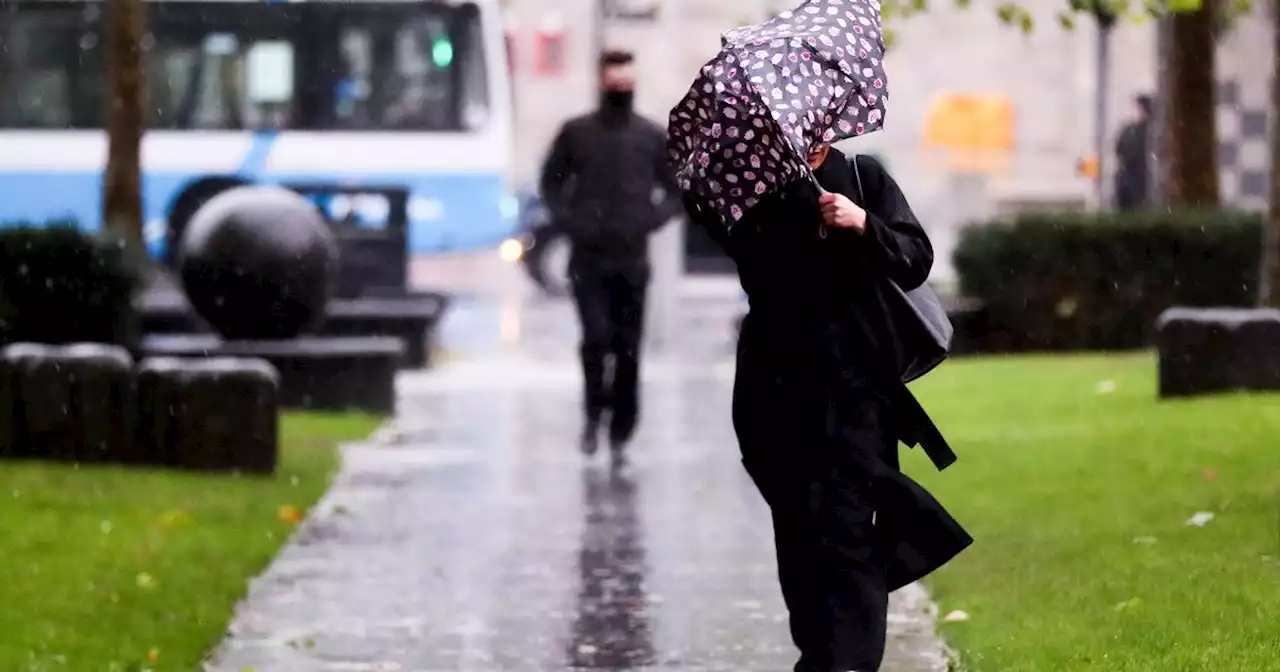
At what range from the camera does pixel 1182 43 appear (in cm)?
1758

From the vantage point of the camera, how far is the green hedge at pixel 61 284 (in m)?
13.0

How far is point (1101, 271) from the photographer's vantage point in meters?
17.0

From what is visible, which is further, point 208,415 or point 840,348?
point 208,415

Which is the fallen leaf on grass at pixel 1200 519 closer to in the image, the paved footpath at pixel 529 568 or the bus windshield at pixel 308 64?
the paved footpath at pixel 529 568

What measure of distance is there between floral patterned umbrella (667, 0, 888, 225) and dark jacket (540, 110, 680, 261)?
5.19 m

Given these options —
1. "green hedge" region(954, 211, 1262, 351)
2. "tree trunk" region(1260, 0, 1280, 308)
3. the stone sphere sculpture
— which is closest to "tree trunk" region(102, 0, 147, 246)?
the stone sphere sculpture

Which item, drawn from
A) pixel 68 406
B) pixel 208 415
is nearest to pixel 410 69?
pixel 68 406

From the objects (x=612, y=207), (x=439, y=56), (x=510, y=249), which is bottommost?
(x=510, y=249)

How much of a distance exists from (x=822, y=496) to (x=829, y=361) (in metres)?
0.33

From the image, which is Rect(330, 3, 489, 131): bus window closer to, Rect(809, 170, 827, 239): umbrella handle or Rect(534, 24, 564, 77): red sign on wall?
Rect(534, 24, 564, 77): red sign on wall

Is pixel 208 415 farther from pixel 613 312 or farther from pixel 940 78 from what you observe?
pixel 940 78

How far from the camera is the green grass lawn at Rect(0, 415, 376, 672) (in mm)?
A: 6633

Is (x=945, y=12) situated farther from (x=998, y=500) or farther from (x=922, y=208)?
(x=998, y=500)

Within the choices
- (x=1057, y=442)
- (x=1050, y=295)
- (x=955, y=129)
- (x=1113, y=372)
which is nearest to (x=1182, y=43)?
(x=1050, y=295)
